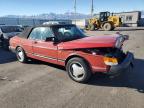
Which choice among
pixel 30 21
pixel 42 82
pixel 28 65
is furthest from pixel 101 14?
pixel 42 82

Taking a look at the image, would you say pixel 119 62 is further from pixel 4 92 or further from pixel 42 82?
pixel 4 92

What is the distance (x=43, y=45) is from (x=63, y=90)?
82.1 inches

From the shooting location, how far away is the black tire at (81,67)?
5461mm

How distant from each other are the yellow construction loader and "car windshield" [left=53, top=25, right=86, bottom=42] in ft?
67.4

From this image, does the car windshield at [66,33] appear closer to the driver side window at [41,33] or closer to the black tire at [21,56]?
the driver side window at [41,33]

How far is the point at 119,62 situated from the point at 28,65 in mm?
3810

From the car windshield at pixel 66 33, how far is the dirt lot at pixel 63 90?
3.88 ft

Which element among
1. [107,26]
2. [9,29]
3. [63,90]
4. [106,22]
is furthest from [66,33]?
[106,22]

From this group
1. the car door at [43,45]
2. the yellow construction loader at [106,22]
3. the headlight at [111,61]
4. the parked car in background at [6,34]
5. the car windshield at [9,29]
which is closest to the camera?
the headlight at [111,61]

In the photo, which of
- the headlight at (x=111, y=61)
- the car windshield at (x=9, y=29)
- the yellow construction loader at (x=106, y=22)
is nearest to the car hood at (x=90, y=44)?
the headlight at (x=111, y=61)

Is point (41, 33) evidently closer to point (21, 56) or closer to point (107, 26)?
point (21, 56)

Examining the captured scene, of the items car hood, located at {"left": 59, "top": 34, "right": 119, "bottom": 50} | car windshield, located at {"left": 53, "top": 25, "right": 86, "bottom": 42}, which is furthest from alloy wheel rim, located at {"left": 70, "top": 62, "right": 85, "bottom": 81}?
car windshield, located at {"left": 53, "top": 25, "right": 86, "bottom": 42}

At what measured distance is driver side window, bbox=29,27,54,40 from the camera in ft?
22.0

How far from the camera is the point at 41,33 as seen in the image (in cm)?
701
